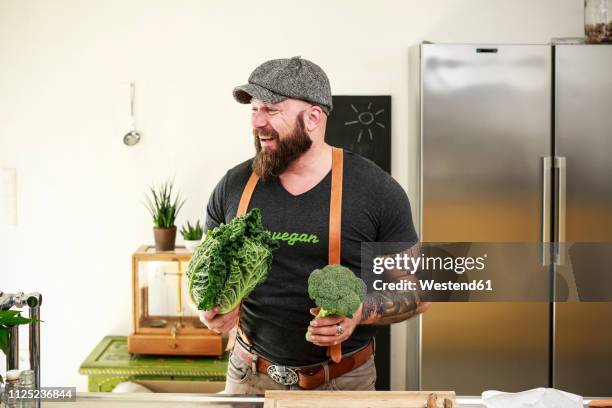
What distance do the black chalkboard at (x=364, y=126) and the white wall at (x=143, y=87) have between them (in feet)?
0.28

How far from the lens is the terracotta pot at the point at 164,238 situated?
403 centimetres

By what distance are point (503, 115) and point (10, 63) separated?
106 inches

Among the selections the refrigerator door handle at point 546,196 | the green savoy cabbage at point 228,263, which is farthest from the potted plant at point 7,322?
the refrigerator door handle at point 546,196

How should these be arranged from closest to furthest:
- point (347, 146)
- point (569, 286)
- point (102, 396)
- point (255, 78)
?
point (102, 396), point (569, 286), point (255, 78), point (347, 146)

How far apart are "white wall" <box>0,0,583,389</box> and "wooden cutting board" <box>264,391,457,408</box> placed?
2.49 metres

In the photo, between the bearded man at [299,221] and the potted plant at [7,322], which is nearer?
the potted plant at [7,322]

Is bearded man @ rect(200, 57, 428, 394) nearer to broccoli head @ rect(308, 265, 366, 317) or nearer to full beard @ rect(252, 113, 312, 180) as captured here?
full beard @ rect(252, 113, 312, 180)

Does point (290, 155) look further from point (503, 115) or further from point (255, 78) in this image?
point (503, 115)

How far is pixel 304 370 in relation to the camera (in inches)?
93.8

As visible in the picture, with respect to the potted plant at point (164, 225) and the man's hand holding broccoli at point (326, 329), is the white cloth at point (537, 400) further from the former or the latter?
the potted plant at point (164, 225)

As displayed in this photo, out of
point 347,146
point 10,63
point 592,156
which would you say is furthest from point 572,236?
point 10,63

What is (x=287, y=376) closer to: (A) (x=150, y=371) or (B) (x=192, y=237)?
(A) (x=150, y=371)

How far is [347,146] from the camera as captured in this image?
424cm

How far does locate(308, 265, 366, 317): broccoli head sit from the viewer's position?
6.39 ft
